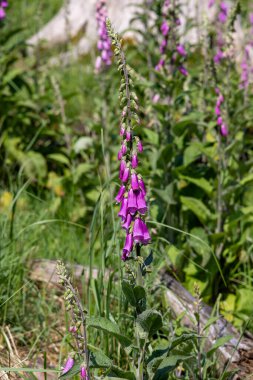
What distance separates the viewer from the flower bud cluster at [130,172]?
2.19 meters

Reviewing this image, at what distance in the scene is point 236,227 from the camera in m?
4.21

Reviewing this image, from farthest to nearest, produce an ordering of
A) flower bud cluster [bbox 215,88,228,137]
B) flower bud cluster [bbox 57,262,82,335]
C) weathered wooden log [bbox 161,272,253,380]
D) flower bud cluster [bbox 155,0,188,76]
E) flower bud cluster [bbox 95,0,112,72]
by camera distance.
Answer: flower bud cluster [bbox 95,0,112,72], flower bud cluster [bbox 155,0,188,76], flower bud cluster [bbox 215,88,228,137], weathered wooden log [bbox 161,272,253,380], flower bud cluster [bbox 57,262,82,335]

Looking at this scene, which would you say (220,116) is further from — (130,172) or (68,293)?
(68,293)

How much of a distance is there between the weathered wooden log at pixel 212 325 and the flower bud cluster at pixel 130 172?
0.75 m

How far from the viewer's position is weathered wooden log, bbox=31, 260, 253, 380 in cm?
305

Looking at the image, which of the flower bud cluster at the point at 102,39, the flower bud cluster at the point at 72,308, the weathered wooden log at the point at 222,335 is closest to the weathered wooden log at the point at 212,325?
the weathered wooden log at the point at 222,335

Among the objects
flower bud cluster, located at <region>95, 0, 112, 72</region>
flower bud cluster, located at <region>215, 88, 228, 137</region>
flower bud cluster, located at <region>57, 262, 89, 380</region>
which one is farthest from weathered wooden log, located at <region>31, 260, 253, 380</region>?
flower bud cluster, located at <region>95, 0, 112, 72</region>

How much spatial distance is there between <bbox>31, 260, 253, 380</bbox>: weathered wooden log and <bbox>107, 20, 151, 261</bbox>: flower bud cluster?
0.75 metres

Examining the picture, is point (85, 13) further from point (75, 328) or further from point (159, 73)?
point (75, 328)

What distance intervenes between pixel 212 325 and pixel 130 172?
1300 mm

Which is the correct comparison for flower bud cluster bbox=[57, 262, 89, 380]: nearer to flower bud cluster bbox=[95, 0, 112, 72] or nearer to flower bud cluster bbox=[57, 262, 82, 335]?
flower bud cluster bbox=[57, 262, 82, 335]

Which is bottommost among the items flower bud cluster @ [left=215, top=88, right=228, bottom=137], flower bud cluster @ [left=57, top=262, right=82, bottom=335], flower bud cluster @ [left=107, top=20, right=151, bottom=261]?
flower bud cluster @ [left=57, top=262, right=82, bottom=335]

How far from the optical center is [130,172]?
2.23m

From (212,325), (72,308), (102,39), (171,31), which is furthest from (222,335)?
(102,39)
